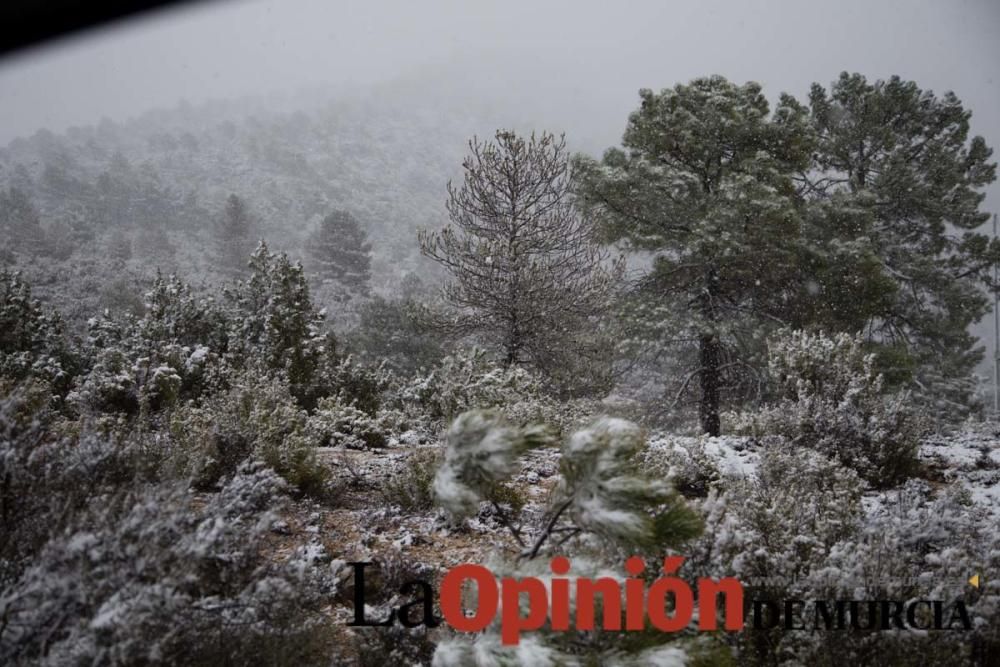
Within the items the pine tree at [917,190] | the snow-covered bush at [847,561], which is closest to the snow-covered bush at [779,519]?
the snow-covered bush at [847,561]

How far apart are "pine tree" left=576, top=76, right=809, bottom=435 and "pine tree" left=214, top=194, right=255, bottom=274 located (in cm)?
2711

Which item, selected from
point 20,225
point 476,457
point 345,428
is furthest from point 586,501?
point 20,225

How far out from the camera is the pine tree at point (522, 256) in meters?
10.8

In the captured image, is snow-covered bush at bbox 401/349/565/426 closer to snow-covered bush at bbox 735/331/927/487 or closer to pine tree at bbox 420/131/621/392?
snow-covered bush at bbox 735/331/927/487

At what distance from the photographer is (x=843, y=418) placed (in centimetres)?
524

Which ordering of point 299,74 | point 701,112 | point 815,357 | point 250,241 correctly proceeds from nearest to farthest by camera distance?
point 815,357, point 701,112, point 250,241, point 299,74

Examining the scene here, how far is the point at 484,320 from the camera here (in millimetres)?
11141

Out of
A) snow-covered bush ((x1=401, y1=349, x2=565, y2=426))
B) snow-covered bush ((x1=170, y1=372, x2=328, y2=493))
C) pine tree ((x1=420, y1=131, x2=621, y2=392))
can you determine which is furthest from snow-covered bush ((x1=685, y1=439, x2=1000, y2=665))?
pine tree ((x1=420, y1=131, x2=621, y2=392))

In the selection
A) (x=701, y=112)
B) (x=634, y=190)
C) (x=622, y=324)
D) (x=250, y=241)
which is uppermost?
(x=250, y=241)

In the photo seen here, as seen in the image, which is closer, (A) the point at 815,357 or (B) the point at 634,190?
(A) the point at 815,357

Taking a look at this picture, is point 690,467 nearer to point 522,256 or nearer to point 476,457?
point 476,457

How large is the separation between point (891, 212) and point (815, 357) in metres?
9.04

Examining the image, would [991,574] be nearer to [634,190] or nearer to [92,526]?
[92,526]

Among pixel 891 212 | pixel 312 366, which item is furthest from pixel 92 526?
pixel 891 212
